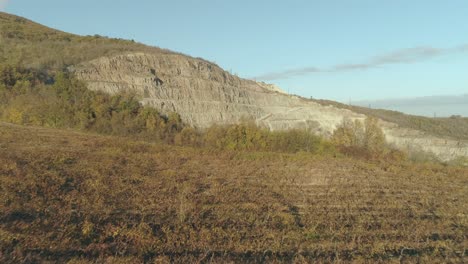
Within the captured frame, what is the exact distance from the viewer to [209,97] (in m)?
41.7

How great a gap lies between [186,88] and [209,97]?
9.24ft

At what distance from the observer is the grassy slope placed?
591 cm

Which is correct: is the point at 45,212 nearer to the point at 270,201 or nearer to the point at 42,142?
the point at 270,201

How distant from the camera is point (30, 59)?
37281mm

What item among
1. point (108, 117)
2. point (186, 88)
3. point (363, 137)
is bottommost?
point (363, 137)

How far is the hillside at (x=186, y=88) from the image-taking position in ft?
122

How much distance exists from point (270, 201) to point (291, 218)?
1.66 meters

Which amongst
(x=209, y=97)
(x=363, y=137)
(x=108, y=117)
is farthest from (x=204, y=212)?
(x=363, y=137)

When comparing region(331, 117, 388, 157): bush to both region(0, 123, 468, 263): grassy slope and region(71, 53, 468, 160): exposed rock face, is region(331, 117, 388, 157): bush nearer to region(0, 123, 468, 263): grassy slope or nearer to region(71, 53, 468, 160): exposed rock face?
region(71, 53, 468, 160): exposed rock face

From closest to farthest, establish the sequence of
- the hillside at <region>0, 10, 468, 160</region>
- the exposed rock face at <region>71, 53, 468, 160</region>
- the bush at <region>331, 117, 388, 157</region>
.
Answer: the hillside at <region>0, 10, 468, 160</region> < the exposed rock face at <region>71, 53, 468, 160</region> < the bush at <region>331, 117, 388, 157</region>

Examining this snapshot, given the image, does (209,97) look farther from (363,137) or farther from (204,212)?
(204,212)

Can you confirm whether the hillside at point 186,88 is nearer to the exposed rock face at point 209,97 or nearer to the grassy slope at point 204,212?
the exposed rock face at point 209,97

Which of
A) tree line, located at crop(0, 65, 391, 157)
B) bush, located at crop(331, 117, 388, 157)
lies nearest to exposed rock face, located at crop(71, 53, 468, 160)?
tree line, located at crop(0, 65, 391, 157)

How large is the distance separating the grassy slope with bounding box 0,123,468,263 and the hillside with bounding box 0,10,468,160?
76.9ft
